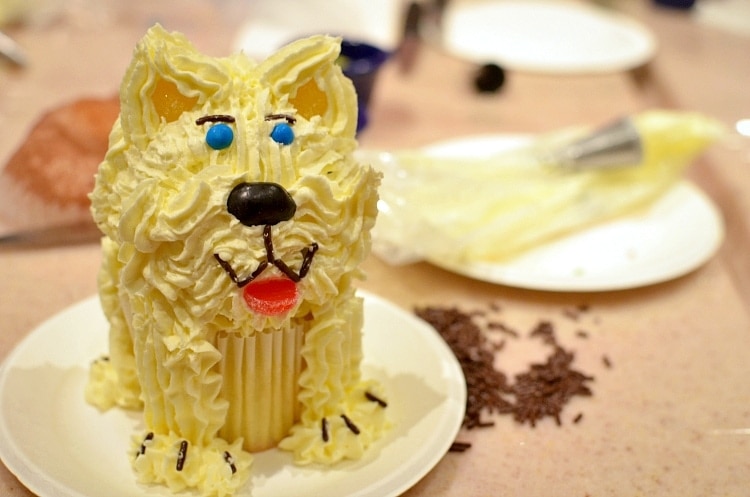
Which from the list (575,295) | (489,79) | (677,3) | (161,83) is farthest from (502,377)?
(677,3)

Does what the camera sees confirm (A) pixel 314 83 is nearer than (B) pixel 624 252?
Yes

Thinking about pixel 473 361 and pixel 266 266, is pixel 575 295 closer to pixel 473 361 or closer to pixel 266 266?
pixel 473 361

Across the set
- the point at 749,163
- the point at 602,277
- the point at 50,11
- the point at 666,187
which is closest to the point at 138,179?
the point at 602,277

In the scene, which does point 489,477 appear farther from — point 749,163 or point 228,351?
point 749,163

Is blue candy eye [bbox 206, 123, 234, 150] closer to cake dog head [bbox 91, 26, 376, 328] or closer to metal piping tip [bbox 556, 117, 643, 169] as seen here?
cake dog head [bbox 91, 26, 376, 328]

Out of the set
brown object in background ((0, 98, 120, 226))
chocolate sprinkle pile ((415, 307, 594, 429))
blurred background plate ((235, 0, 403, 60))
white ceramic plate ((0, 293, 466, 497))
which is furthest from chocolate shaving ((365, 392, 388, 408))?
blurred background plate ((235, 0, 403, 60))

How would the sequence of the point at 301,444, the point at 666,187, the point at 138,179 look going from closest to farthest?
the point at 138,179 < the point at 301,444 < the point at 666,187
